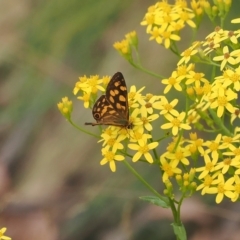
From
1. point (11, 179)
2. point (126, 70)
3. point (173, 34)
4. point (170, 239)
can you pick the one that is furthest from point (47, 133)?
point (173, 34)

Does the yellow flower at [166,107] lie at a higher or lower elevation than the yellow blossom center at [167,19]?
lower

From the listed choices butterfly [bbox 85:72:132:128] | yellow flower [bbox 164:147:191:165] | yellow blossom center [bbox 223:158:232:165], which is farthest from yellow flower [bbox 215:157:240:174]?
butterfly [bbox 85:72:132:128]

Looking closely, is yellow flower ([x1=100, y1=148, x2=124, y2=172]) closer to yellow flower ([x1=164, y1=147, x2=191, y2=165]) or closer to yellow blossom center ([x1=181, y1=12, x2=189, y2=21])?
yellow flower ([x1=164, y1=147, x2=191, y2=165])

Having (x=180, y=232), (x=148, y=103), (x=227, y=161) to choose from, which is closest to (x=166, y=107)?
(x=148, y=103)

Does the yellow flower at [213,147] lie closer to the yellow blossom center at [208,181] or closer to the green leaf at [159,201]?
the yellow blossom center at [208,181]

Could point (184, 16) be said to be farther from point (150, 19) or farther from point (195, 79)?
point (195, 79)

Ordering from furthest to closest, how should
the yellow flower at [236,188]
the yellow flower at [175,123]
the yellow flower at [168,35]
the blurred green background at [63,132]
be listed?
the blurred green background at [63,132], the yellow flower at [168,35], the yellow flower at [175,123], the yellow flower at [236,188]

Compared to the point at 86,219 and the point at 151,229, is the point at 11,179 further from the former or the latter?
the point at 151,229

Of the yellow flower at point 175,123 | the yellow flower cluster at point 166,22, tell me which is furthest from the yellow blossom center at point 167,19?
the yellow flower at point 175,123
